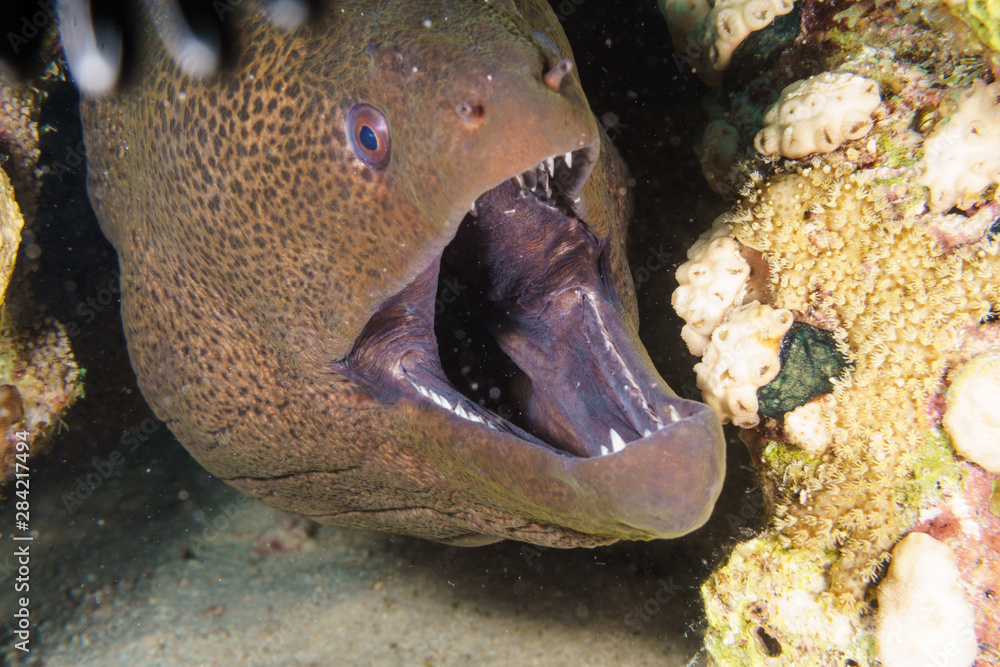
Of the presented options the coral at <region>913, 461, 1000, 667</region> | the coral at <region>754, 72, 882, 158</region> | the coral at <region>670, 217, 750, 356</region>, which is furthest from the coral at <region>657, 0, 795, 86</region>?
the coral at <region>913, 461, 1000, 667</region>

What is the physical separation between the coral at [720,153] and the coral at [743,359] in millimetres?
583

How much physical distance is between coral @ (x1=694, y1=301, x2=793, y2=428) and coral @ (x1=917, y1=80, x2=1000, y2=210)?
0.59 metres

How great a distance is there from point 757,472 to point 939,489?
628 millimetres

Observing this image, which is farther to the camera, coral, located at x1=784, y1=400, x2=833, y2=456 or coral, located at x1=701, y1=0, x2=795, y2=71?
coral, located at x1=701, y1=0, x2=795, y2=71

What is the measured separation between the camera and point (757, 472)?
7.81 ft

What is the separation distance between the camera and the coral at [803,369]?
81.1 inches

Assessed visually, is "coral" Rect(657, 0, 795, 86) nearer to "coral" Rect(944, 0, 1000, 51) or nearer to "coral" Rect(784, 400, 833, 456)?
"coral" Rect(944, 0, 1000, 51)

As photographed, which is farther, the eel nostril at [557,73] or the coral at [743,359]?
the coral at [743,359]

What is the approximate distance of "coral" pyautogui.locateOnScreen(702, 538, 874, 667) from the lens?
2.01 meters

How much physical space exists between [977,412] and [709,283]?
0.94 meters

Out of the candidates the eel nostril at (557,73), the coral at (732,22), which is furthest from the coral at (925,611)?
the coral at (732,22)

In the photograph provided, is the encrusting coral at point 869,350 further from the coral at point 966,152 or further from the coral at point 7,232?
the coral at point 7,232

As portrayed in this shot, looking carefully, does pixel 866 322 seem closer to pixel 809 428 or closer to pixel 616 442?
pixel 809 428

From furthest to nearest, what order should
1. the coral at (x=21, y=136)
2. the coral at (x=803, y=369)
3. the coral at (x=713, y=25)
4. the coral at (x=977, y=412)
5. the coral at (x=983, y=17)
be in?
the coral at (x=21, y=136), the coral at (x=713, y=25), the coral at (x=803, y=369), the coral at (x=977, y=412), the coral at (x=983, y=17)
